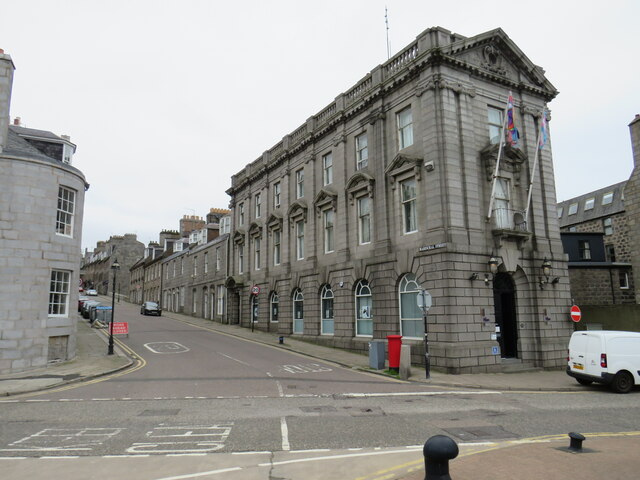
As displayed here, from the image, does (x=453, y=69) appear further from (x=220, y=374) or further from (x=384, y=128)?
(x=220, y=374)

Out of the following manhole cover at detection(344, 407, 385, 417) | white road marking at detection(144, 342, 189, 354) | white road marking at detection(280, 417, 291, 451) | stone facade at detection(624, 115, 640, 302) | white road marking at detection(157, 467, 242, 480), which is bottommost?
manhole cover at detection(344, 407, 385, 417)

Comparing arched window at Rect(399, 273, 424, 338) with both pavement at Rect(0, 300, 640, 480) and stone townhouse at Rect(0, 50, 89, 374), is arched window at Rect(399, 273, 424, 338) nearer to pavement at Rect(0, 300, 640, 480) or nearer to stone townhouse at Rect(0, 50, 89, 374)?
pavement at Rect(0, 300, 640, 480)

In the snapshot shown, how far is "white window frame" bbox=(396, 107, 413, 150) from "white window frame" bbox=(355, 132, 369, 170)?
258 cm

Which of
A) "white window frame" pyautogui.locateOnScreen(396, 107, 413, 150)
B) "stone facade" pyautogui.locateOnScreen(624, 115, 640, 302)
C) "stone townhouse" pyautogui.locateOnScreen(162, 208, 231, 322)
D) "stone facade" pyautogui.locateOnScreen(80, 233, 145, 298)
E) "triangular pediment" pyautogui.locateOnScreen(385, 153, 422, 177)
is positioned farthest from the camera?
"stone facade" pyautogui.locateOnScreen(80, 233, 145, 298)

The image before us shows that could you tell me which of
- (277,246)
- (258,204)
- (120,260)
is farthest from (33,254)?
(120,260)

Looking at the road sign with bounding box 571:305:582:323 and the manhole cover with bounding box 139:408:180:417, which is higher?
the road sign with bounding box 571:305:582:323

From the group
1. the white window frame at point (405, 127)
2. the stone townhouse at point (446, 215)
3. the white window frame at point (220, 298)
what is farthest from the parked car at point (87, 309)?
the white window frame at point (405, 127)

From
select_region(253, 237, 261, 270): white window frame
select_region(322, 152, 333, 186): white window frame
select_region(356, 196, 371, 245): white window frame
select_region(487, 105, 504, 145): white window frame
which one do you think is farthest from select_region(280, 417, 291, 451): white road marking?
select_region(253, 237, 261, 270): white window frame

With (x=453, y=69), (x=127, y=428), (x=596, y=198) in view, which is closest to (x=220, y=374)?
(x=127, y=428)

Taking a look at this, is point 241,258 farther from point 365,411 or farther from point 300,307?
point 365,411

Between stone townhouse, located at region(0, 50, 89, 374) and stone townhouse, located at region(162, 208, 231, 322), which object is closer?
stone townhouse, located at region(0, 50, 89, 374)

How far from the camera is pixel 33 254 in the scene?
59.6 feet

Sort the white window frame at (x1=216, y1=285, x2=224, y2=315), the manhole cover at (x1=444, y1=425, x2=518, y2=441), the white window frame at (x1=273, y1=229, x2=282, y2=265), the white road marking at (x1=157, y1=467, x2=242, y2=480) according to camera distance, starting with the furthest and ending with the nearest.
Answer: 1. the white window frame at (x1=216, y1=285, x2=224, y2=315)
2. the white window frame at (x1=273, y1=229, x2=282, y2=265)
3. the manhole cover at (x1=444, y1=425, x2=518, y2=441)
4. the white road marking at (x1=157, y1=467, x2=242, y2=480)

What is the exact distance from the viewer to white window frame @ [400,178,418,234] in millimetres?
21203
